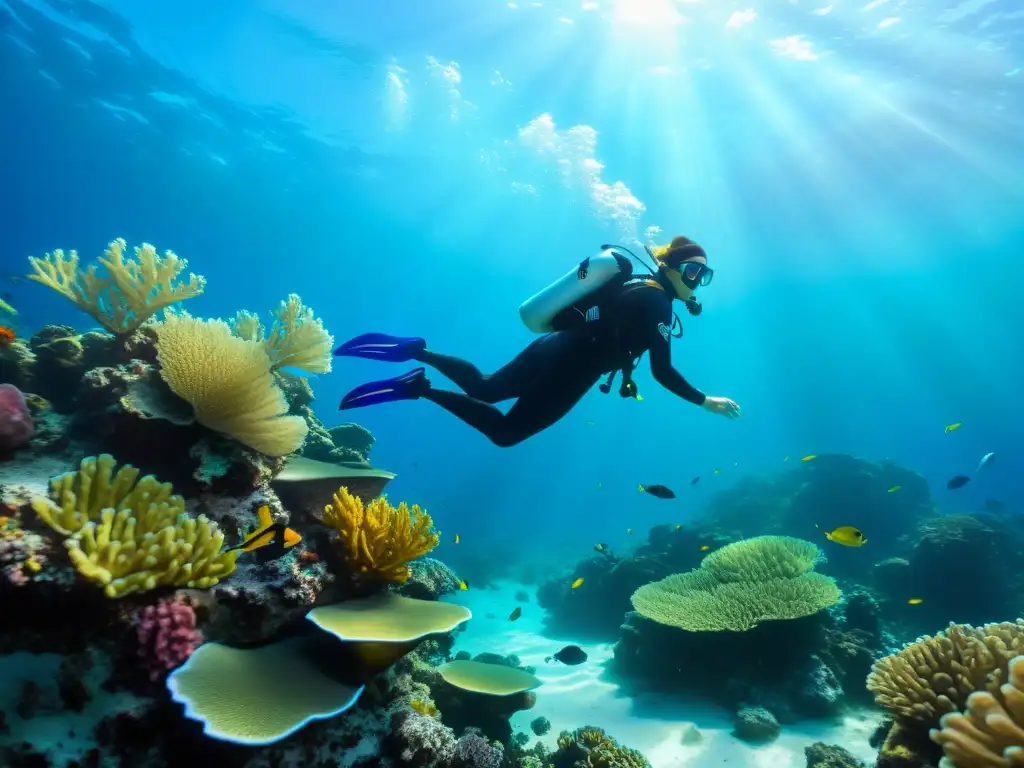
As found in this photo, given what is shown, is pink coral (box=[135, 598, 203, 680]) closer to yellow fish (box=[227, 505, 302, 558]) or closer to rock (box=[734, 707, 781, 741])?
yellow fish (box=[227, 505, 302, 558])

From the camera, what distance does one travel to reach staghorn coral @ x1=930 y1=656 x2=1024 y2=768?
2.15 m

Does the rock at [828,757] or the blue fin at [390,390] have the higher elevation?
the blue fin at [390,390]

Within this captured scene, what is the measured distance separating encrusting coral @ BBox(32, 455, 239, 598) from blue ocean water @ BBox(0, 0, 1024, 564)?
14.3 m

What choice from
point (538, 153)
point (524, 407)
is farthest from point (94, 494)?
point (538, 153)

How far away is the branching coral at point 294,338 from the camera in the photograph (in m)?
5.57

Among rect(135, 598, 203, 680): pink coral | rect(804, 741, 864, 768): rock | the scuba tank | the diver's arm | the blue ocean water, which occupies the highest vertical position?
the blue ocean water

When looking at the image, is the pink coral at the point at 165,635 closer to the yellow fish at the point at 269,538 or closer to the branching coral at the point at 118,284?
the yellow fish at the point at 269,538

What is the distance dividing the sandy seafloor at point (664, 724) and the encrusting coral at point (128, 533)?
563 cm

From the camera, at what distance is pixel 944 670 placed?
3408mm

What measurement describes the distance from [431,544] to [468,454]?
117 metres

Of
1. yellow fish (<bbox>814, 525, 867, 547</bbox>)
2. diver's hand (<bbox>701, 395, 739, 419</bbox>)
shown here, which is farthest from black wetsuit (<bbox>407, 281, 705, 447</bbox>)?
yellow fish (<bbox>814, 525, 867, 547</bbox>)

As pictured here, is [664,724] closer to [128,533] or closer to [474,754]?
[474,754]

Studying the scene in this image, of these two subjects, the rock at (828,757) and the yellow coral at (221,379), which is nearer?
the yellow coral at (221,379)

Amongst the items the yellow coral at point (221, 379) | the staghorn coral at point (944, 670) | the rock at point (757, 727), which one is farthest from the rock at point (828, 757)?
the yellow coral at point (221, 379)
